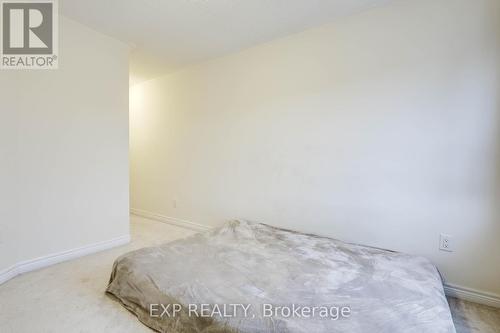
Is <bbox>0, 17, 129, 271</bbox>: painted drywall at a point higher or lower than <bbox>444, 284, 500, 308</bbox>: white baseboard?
higher

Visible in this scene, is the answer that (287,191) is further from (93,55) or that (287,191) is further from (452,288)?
Result: (93,55)

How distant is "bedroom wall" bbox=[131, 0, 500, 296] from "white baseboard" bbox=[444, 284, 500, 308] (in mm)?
38

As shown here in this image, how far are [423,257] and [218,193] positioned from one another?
2233 mm

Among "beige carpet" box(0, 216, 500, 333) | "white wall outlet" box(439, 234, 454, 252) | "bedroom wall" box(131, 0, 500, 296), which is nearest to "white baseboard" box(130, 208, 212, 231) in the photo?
"bedroom wall" box(131, 0, 500, 296)

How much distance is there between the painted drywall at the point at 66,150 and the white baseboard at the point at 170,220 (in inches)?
32.6

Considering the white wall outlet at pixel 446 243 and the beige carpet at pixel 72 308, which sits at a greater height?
the white wall outlet at pixel 446 243

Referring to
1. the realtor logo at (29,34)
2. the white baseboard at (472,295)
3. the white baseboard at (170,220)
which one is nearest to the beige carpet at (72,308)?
the white baseboard at (472,295)

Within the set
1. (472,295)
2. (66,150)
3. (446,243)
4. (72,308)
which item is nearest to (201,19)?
(66,150)

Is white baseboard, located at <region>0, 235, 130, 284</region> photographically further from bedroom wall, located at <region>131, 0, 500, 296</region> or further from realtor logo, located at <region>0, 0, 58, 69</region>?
realtor logo, located at <region>0, 0, 58, 69</region>

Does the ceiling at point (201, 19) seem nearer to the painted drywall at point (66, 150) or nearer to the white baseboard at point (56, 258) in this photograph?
the painted drywall at point (66, 150)

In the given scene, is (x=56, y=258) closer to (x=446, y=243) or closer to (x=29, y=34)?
(x=29, y=34)

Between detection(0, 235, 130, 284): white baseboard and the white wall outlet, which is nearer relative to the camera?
the white wall outlet

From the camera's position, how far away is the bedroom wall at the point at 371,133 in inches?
72.3

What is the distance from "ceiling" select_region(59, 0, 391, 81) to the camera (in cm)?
221
